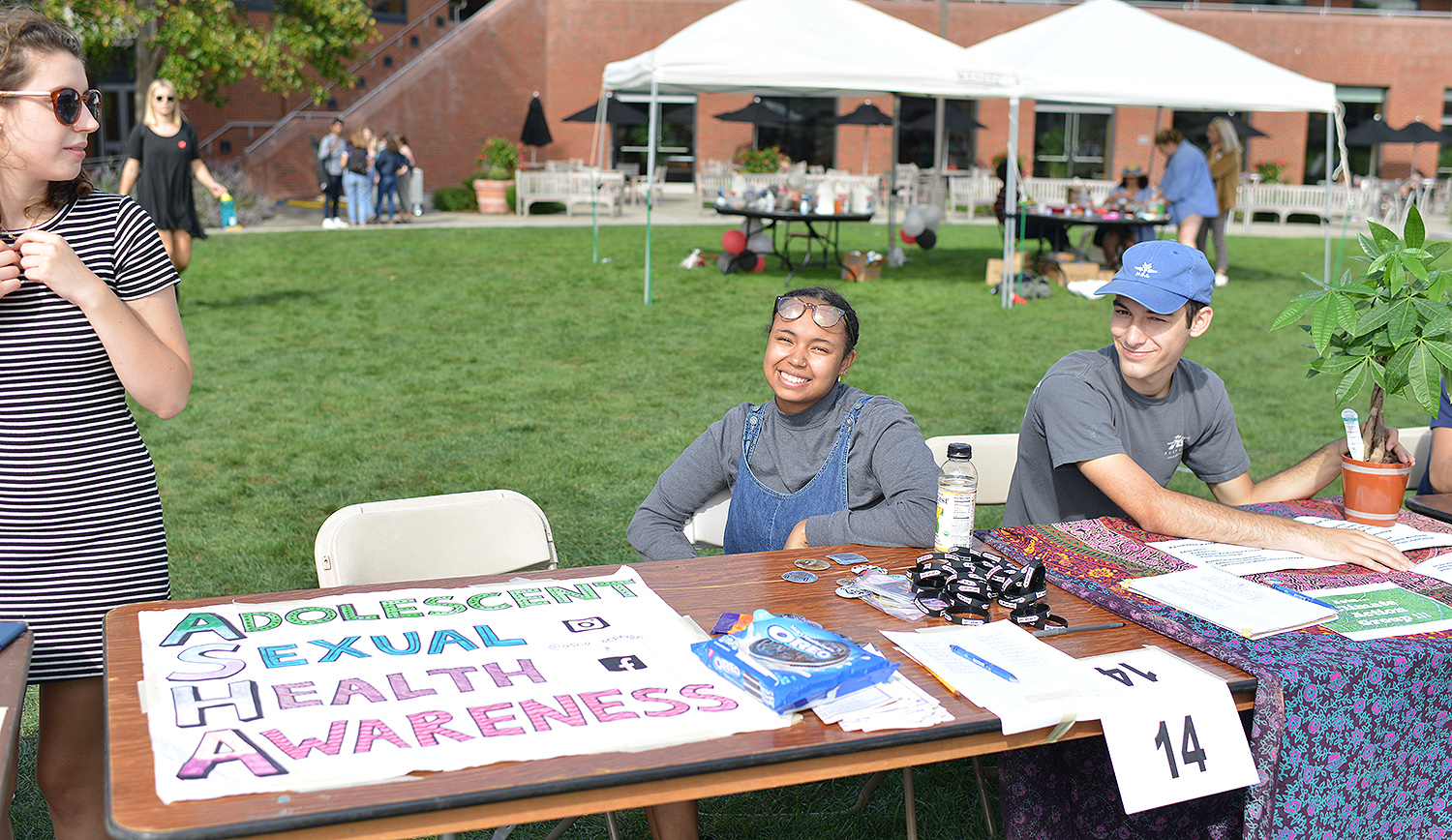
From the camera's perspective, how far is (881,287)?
42.7 feet

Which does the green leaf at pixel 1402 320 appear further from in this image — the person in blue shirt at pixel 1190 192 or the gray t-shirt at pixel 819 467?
the person in blue shirt at pixel 1190 192

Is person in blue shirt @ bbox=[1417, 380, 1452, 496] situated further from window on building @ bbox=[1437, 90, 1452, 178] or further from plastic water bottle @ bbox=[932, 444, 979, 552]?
window on building @ bbox=[1437, 90, 1452, 178]

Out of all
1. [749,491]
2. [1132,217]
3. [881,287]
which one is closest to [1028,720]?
[749,491]

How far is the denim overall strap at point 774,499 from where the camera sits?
2.87m

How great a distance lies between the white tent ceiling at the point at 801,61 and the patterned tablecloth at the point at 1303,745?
949cm

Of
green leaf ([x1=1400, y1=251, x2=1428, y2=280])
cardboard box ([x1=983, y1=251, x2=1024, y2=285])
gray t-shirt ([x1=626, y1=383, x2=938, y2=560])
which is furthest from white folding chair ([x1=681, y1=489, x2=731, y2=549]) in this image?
cardboard box ([x1=983, y1=251, x2=1024, y2=285])

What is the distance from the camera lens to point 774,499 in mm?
2910

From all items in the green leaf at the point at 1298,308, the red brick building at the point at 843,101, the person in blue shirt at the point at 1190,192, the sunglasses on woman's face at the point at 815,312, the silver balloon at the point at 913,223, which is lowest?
the sunglasses on woman's face at the point at 815,312

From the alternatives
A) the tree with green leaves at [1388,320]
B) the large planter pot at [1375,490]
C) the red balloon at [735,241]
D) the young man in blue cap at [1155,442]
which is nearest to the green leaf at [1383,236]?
the tree with green leaves at [1388,320]

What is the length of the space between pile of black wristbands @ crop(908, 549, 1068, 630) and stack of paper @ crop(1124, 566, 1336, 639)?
239 mm

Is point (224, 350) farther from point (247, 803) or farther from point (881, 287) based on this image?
point (247, 803)

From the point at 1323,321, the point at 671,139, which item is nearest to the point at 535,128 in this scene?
the point at 671,139

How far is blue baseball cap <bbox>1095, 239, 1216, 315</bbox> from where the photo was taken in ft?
9.65

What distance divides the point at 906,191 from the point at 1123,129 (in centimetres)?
901
